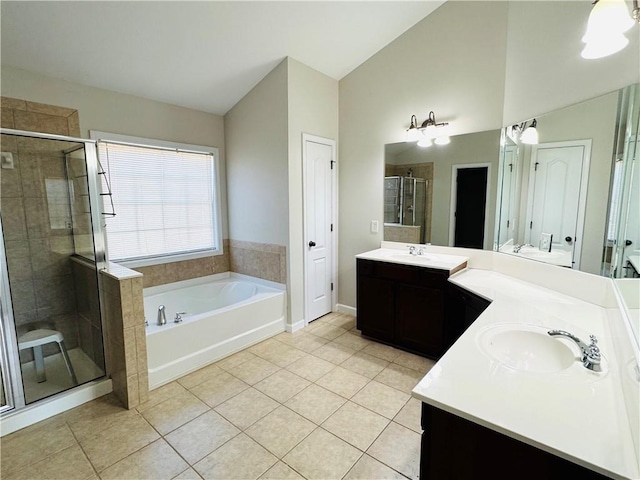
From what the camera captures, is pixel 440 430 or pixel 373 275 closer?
pixel 440 430

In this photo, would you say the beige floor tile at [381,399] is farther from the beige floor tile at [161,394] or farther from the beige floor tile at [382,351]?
the beige floor tile at [161,394]

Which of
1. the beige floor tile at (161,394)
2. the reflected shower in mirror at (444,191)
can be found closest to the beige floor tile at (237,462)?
the beige floor tile at (161,394)

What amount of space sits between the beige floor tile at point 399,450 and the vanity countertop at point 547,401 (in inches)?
32.9

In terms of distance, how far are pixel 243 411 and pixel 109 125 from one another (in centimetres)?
279

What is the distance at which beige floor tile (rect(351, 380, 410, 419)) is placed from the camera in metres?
2.09

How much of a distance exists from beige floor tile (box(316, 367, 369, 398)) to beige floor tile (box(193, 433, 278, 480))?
0.73 metres

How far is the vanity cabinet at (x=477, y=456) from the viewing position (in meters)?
0.81

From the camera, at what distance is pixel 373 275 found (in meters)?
3.01

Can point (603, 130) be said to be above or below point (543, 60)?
below

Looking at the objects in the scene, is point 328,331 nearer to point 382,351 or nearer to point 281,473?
point 382,351

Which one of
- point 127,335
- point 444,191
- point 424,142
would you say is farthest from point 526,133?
point 127,335

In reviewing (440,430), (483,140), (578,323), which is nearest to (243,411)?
(440,430)

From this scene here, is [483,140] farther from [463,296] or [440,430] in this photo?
[440,430]

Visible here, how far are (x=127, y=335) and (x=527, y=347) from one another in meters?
2.35
